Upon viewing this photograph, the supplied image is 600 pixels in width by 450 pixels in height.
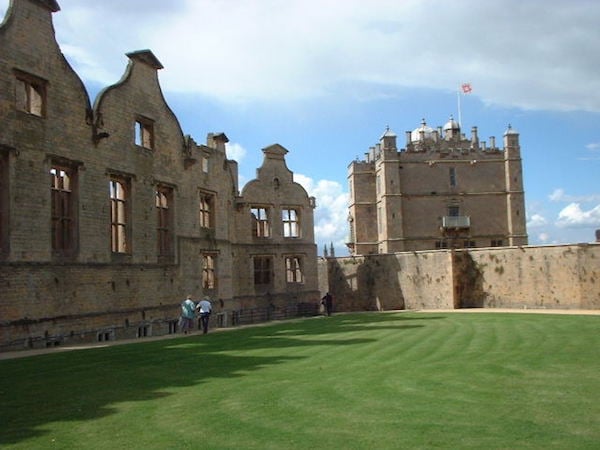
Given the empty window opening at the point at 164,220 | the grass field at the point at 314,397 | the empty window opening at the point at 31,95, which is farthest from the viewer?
the empty window opening at the point at 164,220

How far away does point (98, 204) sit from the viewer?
69.4 ft

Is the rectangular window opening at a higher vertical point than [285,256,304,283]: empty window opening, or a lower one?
higher

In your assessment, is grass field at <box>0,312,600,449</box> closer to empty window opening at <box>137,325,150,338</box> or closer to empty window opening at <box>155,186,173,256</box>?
empty window opening at <box>137,325,150,338</box>

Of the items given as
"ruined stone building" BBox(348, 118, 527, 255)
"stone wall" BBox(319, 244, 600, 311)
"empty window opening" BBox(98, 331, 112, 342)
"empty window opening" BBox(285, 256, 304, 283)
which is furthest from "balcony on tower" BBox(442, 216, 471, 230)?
"empty window opening" BBox(98, 331, 112, 342)

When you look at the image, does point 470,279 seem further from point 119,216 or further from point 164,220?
point 119,216

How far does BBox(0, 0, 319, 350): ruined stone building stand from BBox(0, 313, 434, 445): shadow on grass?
3393mm

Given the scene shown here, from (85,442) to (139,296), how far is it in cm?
1655

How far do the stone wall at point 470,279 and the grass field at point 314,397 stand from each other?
16.0 meters

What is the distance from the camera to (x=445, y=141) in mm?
59656

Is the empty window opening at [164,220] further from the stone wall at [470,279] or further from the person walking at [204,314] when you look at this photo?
the stone wall at [470,279]

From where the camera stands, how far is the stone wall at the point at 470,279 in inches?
1199

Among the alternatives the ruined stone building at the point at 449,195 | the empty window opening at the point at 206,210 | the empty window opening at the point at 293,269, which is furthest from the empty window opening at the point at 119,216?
the ruined stone building at the point at 449,195

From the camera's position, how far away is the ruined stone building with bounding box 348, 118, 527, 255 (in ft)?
187

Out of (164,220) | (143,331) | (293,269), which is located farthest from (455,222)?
(143,331)
